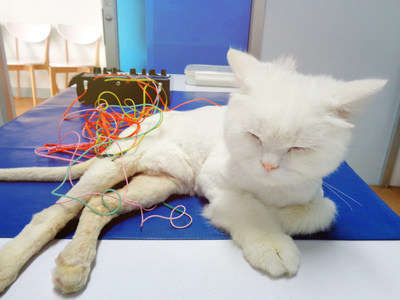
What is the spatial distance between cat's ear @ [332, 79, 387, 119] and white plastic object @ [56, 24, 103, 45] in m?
4.27

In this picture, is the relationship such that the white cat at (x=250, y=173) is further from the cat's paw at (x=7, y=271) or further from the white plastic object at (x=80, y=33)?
the white plastic object at (x=80, y=33)

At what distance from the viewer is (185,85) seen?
2.18 meters

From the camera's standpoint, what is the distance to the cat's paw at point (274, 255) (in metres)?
0.54

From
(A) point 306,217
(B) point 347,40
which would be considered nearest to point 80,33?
(B) point 347,40

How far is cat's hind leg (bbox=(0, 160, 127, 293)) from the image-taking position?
53 centimetres

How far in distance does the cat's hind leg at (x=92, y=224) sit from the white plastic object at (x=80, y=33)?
397cm

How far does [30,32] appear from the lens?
404 centimetres

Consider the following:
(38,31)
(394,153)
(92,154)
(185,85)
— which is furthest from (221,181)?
(38,31)

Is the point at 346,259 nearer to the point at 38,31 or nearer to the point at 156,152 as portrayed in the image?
the point at 156,152

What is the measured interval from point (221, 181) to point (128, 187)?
0.26 meters

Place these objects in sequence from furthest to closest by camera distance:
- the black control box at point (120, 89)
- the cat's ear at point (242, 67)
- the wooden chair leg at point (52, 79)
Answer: the wooden chair leg at point (52, 79), the black control box at point (120, 89), the cat's ear at point (242, 67)

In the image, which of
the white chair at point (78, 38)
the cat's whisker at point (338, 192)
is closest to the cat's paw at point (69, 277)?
the cat's whisker at point (338, 192)

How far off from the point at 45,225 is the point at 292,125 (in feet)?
1.90

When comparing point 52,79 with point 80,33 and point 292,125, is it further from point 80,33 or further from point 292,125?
point 292,125
